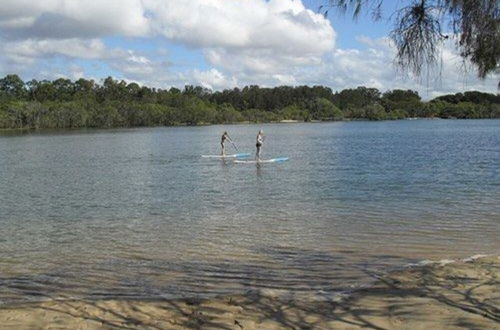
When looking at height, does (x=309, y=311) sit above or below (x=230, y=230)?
above

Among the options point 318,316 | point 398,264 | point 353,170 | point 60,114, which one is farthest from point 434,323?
point 60,114

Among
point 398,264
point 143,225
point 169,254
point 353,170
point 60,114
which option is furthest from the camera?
point 60,114

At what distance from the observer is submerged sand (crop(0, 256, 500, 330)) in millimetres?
7031

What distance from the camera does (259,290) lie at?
9102 mm

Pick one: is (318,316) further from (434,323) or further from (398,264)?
(398,264)

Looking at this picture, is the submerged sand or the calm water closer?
the submerged sand

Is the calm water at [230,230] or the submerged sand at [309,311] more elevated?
the submerged sand at [309,311]

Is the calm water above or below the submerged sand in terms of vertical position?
below

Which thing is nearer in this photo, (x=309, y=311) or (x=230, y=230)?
(x=309, y=311)

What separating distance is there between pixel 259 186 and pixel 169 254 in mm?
13678

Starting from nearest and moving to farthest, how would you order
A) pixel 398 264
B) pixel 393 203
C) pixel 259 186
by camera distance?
pixel 398 264, pixel 393 203, pixel 259 186

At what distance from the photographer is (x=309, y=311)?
7.69m

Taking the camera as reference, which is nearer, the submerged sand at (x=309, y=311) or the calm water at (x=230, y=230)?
the submerged sand at (x=309, y=311)

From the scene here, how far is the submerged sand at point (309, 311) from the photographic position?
7.03 meters
